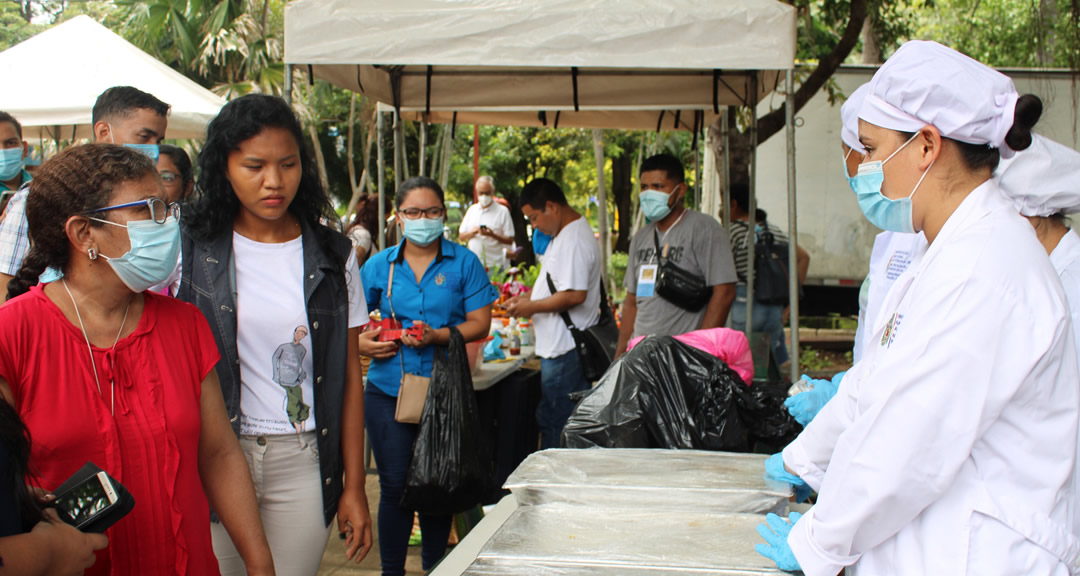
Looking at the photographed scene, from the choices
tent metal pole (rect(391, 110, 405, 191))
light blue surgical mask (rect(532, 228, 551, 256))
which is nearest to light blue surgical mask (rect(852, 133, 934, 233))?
light blue surgical mask (rect(532, 228, 551, 256))

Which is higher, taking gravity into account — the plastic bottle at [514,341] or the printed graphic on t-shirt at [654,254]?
the printed graphic on t-shirt at [654,254]

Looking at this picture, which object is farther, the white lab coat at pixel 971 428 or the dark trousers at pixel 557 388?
the dark trousers at pixel 557 388

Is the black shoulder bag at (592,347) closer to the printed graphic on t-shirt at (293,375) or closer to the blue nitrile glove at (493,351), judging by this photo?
the blue nitrile glove at (493,351)

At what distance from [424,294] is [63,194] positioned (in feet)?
6.60

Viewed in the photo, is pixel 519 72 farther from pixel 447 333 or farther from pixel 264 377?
pixel 264 377

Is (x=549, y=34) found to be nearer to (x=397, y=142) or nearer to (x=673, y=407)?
(x=673, y=407)

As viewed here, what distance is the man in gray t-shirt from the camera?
4277 mm

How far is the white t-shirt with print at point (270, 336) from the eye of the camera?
7.16 ft

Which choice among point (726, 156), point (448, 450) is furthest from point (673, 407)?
point (726, 156)

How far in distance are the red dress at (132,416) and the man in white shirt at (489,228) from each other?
8.02 metres

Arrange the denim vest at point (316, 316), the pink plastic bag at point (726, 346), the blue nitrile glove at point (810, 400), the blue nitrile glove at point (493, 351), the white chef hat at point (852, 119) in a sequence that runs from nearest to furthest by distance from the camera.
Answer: the white chef hat at point (852, 119)
the denim vest at point (316, 316)
the blue nitrile glove at point (810, 400)
the pink plastic bag at point (726, 346)
the blue nitrile glove at point (493, 351)

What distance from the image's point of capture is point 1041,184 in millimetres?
2221

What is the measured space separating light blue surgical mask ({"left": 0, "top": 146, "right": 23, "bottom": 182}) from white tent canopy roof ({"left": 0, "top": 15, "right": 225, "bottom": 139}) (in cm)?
165

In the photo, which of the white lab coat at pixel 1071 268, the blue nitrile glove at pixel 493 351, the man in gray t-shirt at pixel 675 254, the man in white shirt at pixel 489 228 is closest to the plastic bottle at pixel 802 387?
the white lab coat at pixel 1071 268
